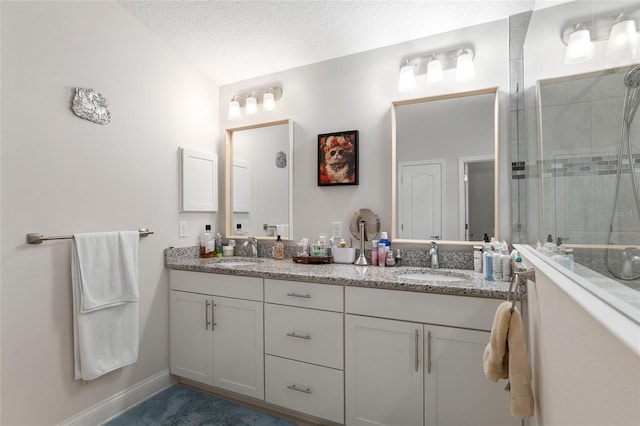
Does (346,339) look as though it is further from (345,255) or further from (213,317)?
(213,317)

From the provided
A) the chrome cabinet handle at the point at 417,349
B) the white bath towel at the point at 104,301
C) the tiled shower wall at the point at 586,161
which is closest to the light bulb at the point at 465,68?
the tiled shower wall at the point at 586,161

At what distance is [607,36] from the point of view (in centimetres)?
65

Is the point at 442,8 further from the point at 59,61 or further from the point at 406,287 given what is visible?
the point at 59,61

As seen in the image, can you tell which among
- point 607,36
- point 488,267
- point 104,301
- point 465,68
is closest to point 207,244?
point 104,301

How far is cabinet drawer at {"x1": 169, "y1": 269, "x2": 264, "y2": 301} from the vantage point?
185cm

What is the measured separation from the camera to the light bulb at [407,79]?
1.96 metres

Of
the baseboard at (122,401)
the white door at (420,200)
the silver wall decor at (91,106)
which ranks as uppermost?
the silver wall decor at (91,106)

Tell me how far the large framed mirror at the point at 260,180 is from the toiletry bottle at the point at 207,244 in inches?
6.8

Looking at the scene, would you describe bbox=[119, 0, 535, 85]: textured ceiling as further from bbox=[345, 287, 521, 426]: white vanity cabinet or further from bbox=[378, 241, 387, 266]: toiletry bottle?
bbox=[345, 287, 521, 426]: white vanity cabinet

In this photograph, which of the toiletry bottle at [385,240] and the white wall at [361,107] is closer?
the white wall at [361,107]

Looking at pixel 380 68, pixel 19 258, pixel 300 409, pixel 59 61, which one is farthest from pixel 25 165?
pixel 380 68

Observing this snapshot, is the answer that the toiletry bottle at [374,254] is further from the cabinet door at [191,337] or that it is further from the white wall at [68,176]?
the white wall at [68,176]

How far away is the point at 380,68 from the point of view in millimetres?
2107

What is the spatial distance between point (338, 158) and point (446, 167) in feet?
2.41
